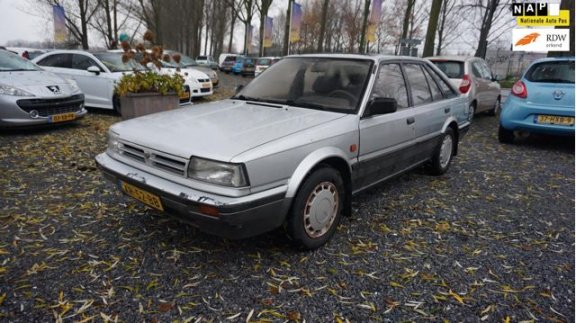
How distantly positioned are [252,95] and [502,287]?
2683 millimetres

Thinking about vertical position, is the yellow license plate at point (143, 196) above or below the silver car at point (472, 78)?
below

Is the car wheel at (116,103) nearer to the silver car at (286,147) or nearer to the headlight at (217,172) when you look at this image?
the silver car at (286,147)

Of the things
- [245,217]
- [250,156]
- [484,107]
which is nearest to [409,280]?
[245,217]

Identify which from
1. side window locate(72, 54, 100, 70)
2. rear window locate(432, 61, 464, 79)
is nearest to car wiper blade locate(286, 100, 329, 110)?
rear window locate(432, 61, 464, 79)

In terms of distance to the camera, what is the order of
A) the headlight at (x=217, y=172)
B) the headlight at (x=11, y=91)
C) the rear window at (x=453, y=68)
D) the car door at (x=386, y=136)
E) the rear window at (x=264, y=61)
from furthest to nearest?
the rear window at (x=264, y=61), the rear window at (x=453, y=68), the headlight at (x=11, y=91), the car door at (x=386, y=136), the headlight at (x=217, y=172)

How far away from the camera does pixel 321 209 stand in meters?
2.92

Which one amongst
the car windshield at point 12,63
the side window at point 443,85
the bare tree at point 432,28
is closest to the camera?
the side window at point 443,85

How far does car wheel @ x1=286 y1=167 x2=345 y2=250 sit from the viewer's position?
2717 mm

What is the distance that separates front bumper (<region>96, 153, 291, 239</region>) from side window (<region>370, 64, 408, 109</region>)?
1489 mm

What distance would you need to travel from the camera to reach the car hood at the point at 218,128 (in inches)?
96.6

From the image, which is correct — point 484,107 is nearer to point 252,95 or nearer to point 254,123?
point 252,95

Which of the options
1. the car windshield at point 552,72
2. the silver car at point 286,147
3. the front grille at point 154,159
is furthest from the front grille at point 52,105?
the car windshield at point 552,72

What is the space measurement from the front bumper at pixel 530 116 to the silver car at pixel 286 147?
2958mm

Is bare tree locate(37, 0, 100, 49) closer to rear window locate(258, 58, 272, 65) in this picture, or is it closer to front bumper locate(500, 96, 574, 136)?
rear window locate(258, 58, 272, 65)
